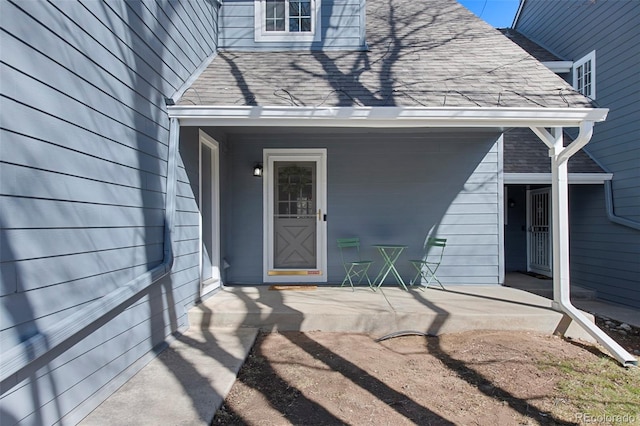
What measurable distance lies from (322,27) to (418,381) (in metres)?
4.80

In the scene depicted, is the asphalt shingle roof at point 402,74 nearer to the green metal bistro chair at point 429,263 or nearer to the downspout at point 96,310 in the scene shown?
the downspout at point 96,310

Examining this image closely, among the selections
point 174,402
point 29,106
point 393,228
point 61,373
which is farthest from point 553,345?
point 29,106

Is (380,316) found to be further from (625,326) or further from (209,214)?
Result: (625,326)

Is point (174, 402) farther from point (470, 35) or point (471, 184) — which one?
point (470, 35)

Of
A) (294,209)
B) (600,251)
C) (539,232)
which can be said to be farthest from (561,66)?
(294,209)

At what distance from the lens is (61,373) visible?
2137 millimetres

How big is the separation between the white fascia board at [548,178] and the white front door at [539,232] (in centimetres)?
118

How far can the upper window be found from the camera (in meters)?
7.04

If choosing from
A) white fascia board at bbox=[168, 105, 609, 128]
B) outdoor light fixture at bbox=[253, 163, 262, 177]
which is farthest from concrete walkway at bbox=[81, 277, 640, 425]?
white fascia board at bbox=[168, 105, 609, 128]

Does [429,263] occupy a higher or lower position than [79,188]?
lower

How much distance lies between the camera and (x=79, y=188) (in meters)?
2.33

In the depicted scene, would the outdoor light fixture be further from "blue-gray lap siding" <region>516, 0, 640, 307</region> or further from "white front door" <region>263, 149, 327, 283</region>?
"blue-gray lap siding" <region>516, 0, 640, 307</region>

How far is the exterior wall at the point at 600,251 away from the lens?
611 cm

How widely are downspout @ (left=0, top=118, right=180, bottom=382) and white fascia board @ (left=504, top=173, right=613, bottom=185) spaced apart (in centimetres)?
555
